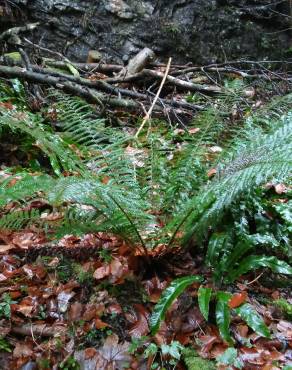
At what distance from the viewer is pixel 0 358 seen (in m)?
2.08

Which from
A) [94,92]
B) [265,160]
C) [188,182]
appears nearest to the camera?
[265,160]

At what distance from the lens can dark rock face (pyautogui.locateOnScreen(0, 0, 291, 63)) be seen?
6684mm

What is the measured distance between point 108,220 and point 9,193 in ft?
1.87

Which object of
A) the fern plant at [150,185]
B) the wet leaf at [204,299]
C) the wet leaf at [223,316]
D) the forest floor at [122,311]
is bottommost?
the forest floor at [122,311]

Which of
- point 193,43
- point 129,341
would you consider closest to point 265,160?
point 129,341

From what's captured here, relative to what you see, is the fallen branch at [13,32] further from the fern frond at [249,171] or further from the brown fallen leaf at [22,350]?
the brown fallen leaf at [22,350]

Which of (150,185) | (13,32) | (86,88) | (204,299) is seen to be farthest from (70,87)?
(204,299)

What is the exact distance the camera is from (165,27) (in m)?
6.88

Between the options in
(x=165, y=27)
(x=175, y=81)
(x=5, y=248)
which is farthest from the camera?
(x=165, y=27)

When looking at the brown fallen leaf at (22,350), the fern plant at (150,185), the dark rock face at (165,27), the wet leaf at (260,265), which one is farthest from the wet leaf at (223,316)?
the dark rock face at (165,27)

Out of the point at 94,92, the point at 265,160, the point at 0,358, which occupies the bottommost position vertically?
the point at 0,358

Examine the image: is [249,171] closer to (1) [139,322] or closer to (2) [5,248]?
(1) [139,322]

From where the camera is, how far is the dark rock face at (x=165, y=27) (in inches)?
263

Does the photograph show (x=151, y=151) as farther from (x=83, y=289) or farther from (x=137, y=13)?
(x=137, y=13)
